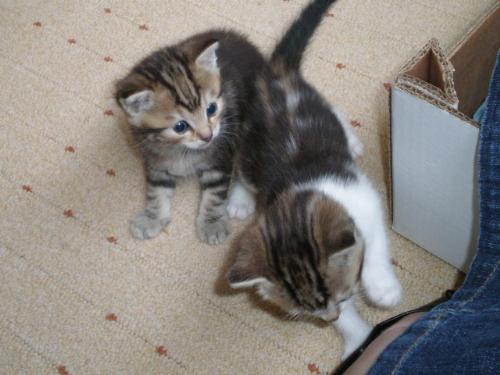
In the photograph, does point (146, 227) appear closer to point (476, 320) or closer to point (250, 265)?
point (250, 265)

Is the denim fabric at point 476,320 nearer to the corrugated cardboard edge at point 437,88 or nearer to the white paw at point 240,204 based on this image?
the corrugated cardboard edge at point 437,88

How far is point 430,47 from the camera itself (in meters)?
1.02

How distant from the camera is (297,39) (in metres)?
1.51

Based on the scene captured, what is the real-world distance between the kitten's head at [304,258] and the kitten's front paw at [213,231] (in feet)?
1.13

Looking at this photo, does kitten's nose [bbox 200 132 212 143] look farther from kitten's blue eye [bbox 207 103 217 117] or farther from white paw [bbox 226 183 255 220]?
white paw [bbox 226 183 255 220]

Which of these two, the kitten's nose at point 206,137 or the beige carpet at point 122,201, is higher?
the kitten's nose at point 206,137

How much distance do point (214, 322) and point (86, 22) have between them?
1.27 metres

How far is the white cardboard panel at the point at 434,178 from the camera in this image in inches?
39.4

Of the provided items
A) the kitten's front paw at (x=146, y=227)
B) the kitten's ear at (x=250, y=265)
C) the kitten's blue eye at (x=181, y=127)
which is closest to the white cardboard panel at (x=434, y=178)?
the kitten's ear at (x=250, y=265)

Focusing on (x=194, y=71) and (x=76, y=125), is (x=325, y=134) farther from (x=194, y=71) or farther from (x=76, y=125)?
(x=76, y=125)

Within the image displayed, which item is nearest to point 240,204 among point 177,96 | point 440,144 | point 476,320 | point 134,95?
point 177,96

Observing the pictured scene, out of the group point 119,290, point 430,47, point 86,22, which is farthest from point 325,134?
point 86,22

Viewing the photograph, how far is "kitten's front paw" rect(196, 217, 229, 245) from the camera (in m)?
1.41

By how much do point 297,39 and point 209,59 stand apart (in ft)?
1.17
